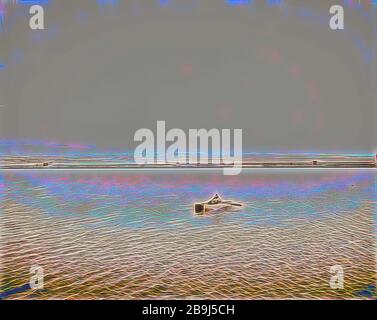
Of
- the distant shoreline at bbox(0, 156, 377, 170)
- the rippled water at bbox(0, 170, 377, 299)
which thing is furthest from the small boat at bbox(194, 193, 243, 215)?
the distant shoreline at bbox(0, 156, 377, 170)

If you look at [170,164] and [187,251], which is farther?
[170,164]

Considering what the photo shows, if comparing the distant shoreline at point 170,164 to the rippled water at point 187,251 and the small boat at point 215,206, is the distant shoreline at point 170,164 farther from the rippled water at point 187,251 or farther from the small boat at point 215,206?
the rippled water at point 187,251

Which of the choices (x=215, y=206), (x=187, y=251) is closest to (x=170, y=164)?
(x=215, y=206)

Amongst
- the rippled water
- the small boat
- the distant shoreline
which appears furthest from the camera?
the distant shoreline

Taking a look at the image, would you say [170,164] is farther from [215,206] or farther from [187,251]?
[187,251]

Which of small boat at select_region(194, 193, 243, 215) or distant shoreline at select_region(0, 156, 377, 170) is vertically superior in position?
distant shoreline at select_region(0, 156, 377, 170)

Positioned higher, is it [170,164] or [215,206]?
[170,164]

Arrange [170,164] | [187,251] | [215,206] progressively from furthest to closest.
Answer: [170,164] < [215,206] < [187,251]

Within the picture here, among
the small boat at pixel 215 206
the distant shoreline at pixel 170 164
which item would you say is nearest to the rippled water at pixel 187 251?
the small boat at pixel 215 206

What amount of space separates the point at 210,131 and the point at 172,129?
241cm

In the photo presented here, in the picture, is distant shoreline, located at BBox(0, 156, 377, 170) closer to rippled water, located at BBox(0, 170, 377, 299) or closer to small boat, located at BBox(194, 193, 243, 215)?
small boat, located at BBox(194, 193, 243, 215)

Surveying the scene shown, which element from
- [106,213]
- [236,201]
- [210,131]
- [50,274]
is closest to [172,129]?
[210,131]
